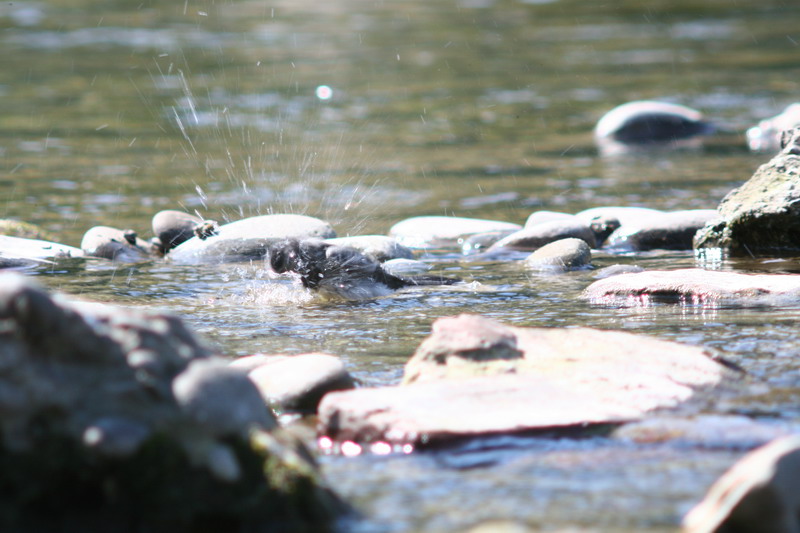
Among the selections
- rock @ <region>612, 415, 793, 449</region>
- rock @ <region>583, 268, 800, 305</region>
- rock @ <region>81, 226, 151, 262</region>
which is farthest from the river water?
rock @ <region>81, 226, 151, 262</region>

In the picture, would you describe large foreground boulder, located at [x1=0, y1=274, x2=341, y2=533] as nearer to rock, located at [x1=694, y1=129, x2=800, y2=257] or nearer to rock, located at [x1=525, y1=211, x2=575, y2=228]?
rock, located at [x1=694, y1=129, x2=800, y2=257]

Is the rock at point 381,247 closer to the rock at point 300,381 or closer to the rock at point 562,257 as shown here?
the rock at point 562,257

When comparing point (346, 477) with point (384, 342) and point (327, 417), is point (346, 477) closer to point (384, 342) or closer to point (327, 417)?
point (327, 417)

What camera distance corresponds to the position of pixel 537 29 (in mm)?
21359

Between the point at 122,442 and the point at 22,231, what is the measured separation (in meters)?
5.76

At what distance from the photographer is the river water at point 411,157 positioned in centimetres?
310

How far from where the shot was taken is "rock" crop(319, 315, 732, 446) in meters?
3.31

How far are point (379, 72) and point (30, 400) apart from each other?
1456cm

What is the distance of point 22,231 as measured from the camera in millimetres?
7836

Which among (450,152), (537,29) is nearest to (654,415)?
(450,152)

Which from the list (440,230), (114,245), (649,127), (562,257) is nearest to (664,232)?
(562,257)

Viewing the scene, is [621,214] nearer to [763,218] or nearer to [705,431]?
[763,218]

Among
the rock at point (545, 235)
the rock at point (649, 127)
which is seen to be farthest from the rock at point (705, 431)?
the rock at point (649, 127)

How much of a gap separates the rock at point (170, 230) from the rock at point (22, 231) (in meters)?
0.87
